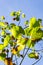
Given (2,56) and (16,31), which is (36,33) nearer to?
(16,31)

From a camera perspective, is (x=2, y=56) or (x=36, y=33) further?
(x=2, y=56)

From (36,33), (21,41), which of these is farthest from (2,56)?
(36,33)

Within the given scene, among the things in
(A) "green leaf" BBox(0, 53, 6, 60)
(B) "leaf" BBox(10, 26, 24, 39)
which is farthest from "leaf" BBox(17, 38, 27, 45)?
(A) "green leaf" BBox(0, 53, 6, 60)

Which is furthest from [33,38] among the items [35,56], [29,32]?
[35,56]

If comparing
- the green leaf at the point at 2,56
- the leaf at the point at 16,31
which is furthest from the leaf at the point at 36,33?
the green leaf at the point at 2,56

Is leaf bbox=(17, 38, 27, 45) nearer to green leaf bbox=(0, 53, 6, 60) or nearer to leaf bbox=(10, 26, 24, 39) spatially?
leaf bbox=(10, 26, 24, 39)

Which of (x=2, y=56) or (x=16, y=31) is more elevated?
(x=16, y=31)

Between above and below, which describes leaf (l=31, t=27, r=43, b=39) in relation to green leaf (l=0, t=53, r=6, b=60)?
above

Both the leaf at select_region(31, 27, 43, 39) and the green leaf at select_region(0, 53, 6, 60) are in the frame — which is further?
the green leaf at select_region(0, 53, 6, 60)

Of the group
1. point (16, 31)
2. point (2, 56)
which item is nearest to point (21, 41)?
point (16, 31)

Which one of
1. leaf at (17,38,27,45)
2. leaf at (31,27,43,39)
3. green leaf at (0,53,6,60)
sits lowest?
green leaf at (0,53,6,60)

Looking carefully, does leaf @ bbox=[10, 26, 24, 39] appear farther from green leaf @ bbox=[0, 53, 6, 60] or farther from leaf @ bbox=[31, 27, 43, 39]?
green leaf @ bbox=[0, 53, 6, 60]

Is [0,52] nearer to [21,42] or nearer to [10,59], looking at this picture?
[10,59]

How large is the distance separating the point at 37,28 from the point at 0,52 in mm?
469
